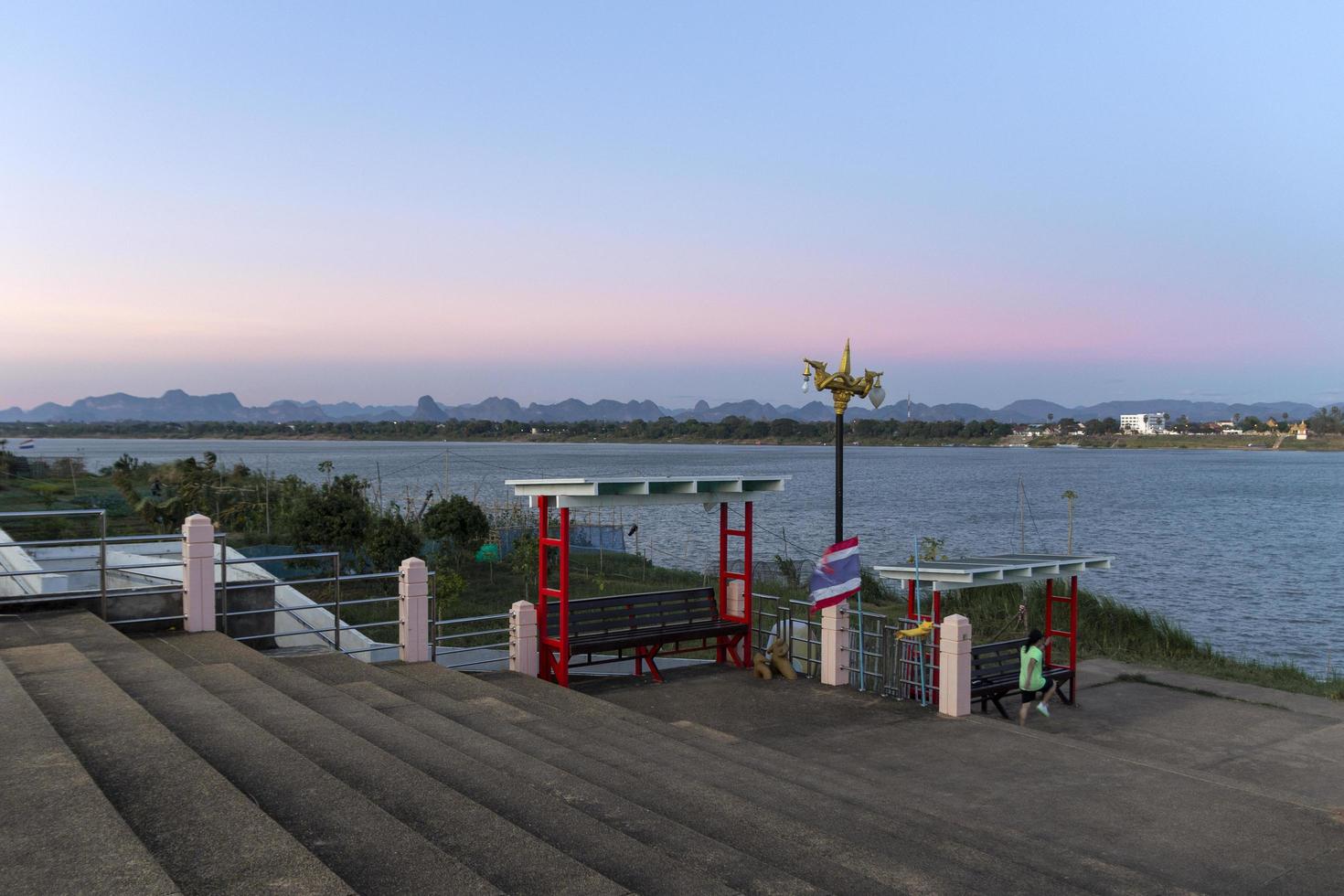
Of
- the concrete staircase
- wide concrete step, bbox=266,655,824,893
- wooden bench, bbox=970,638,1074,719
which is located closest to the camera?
the concrete staircase

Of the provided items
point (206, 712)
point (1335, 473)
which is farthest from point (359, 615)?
point (1335, 473)

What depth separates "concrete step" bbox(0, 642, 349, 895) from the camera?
4.59 metres

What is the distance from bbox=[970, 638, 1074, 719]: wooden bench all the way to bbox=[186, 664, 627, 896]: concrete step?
300 inches

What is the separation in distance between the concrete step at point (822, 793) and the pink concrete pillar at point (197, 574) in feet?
8.65

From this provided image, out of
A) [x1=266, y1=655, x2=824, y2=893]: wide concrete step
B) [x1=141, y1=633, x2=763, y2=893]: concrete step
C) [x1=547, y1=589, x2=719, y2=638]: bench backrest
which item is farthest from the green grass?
[x1=141, y1=633, x2=763, y2=893]: concrete step

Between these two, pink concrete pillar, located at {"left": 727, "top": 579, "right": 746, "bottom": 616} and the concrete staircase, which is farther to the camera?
pink concrete pillar, located at {"left": 727, "top": 579, "right": 746, "bottom": 616}

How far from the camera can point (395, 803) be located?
602 cm

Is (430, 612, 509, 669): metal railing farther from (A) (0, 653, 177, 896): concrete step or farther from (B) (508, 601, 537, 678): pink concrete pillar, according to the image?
(A) (0, 653, 177, 896): concrete step

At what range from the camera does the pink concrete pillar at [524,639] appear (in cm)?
1302

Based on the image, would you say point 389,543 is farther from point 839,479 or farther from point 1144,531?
point 1144,531

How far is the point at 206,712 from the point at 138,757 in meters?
1.38

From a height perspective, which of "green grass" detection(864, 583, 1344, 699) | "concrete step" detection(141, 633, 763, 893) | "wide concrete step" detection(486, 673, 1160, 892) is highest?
"concrete step" detection(141, 633, 763, 893)

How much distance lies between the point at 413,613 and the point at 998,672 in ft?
24.7

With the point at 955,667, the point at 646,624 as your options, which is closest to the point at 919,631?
the point at 955,667
